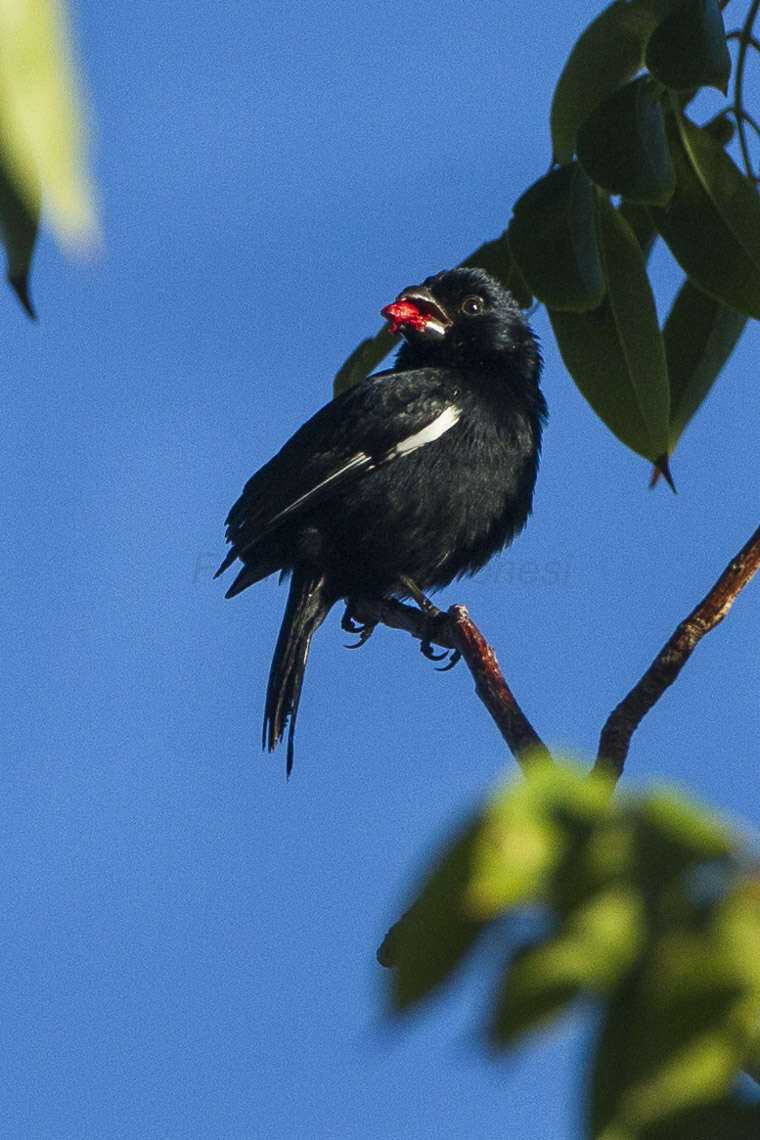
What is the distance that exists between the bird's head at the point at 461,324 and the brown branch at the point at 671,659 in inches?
133

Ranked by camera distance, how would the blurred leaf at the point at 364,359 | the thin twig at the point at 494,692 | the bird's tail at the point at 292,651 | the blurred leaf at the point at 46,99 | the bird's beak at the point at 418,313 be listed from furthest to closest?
the bird's beak at the point at 418,313
the bird's tail at the point at 292,651
the blurred leaf at the point at 364,359
the thin twig at the point at 494,692
the blurred leaf at the point at 46,99

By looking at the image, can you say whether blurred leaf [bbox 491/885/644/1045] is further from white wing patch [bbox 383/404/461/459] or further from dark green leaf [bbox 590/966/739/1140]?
white wing patch [bbox 383/404/461/459]

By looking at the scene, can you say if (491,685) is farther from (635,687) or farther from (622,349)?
(622,349)

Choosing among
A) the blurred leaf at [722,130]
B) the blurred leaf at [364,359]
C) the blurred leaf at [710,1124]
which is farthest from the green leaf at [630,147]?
the blurred leaf at [710,1124]

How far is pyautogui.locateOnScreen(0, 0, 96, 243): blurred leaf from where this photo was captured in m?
0.67

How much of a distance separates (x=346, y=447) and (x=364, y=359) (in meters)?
1.32

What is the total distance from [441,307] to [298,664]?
65.9 inches

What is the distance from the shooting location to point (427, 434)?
5215mm

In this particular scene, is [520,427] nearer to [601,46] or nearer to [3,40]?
[601,46]

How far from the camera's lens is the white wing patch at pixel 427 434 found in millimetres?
5184

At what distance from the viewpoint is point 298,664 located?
16.8 feet

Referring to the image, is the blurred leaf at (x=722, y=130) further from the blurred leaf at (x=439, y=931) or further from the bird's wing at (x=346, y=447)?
the blurred leaf at (x=439, y=931)

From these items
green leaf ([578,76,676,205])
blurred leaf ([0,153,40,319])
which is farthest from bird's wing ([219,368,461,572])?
blurred leaf ([0,153,40,319])

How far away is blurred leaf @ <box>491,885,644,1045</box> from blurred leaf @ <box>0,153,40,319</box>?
0.56 m
